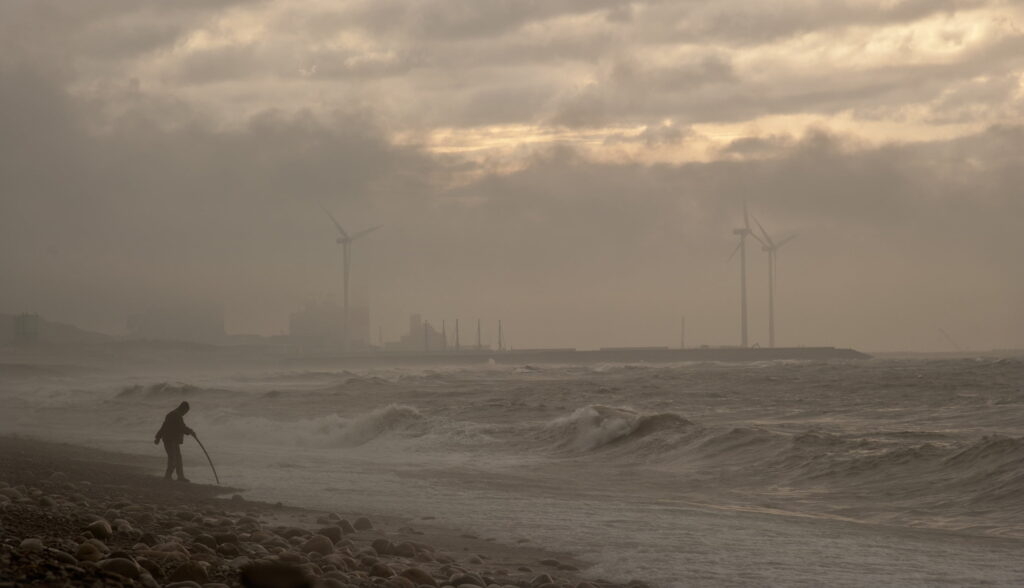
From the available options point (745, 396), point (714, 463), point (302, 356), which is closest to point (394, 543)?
point (714, 463)

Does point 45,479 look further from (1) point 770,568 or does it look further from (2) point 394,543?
(1) point 770,568

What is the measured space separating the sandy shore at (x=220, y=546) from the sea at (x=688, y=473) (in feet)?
2.47

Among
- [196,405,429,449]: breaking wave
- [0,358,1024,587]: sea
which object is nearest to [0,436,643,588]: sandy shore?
[0,358,1024,587]: sea

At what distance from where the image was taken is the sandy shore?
6512 mm

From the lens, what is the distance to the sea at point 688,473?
1097cm

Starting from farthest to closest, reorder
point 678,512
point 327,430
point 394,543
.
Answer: point 327,430, point 678,512, point 394,543

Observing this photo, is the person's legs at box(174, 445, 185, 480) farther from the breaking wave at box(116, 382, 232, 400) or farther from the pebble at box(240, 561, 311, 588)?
Result: the breaking wave at box(116, 382, 232, 400)

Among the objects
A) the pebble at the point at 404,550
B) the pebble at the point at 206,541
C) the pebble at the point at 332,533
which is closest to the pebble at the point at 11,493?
the pebble at the point at 206,541

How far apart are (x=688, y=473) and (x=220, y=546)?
1153cm

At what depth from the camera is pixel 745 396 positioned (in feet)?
129

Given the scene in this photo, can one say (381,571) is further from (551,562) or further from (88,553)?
(88,553)

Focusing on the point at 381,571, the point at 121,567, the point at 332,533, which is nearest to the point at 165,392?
the point at 332,533

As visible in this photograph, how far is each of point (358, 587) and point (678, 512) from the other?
693 cm

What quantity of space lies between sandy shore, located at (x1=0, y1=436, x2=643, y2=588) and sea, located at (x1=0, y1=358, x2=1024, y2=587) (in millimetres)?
753
